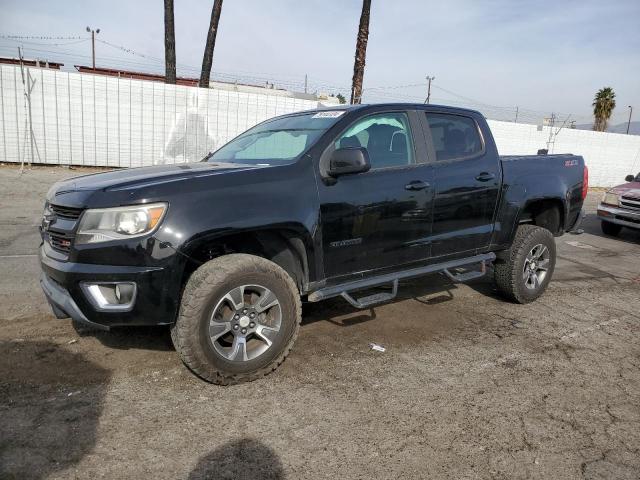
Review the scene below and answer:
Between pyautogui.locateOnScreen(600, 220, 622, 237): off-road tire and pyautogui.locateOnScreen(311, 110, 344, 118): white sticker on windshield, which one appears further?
pyautogui.locateOnScreen(600, 220, 622, 237): off-road tire

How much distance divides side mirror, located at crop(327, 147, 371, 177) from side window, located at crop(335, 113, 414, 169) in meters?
0.29

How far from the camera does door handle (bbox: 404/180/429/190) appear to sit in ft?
13.3

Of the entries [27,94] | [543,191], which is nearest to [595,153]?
[543,191]

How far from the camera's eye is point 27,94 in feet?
41.5

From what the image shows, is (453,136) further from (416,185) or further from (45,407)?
(45,407)

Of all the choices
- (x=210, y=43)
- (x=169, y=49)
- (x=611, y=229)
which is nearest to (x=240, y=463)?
(x=611, y=229)

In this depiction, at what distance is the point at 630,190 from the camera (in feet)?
32.5

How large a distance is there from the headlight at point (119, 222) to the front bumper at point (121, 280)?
18 cm

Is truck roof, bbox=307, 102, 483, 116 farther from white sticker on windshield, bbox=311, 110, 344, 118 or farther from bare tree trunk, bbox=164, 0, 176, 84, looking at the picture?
bare tree trunk, bbox=164, 0, 176, 84

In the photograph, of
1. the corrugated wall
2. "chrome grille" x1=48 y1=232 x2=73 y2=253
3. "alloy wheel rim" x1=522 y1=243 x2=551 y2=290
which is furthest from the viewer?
the corrugated wall

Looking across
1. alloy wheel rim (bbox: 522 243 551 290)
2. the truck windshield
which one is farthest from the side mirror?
alloy wheel rim (bbox: 522 243 551 290)

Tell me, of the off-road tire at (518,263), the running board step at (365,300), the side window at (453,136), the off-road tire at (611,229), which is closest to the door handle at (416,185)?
the side window at (453,136)

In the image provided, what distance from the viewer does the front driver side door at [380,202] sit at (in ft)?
12.0

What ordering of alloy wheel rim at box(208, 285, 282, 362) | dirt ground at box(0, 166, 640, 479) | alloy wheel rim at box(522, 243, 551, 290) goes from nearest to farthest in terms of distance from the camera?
Answer: 1. dirt ground at box(0, 166, 640, 479)
2. alloy wheel rim at box(208, 285, 282, 362)
3. alloy wheel rim at box(522, 243, 551, 290)
